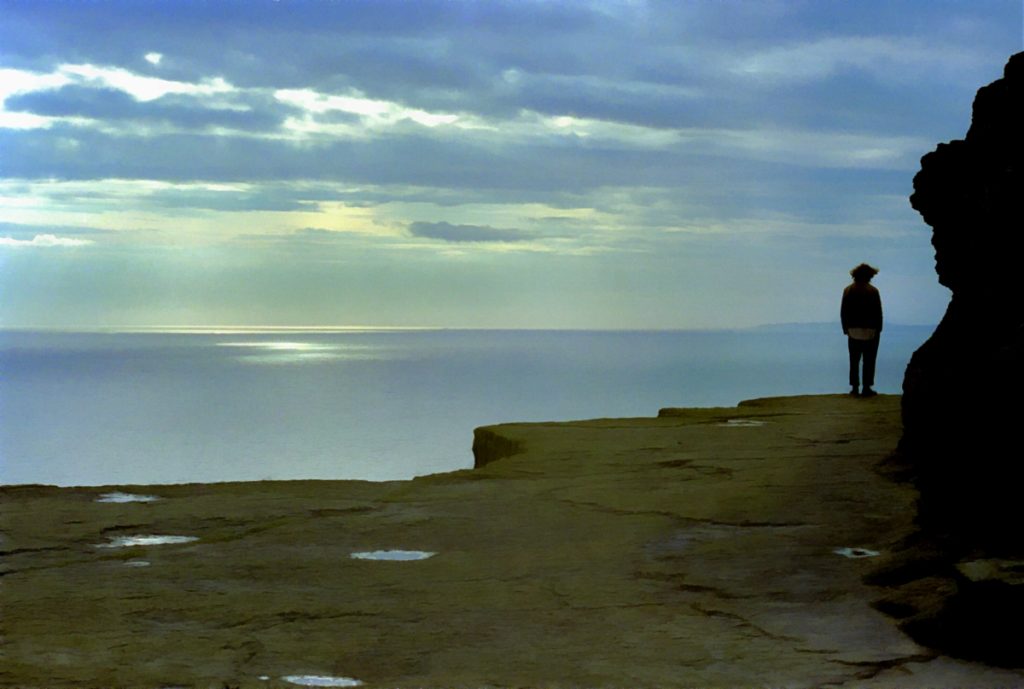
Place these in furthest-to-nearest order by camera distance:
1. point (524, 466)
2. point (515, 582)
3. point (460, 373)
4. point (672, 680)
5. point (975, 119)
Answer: point (460, 373) < point (524, 466) < point (975, 119) < point (515, 582) < point (672, 680)

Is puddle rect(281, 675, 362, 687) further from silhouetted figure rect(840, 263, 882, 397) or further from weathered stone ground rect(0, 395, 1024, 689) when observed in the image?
silhouetted figure rect(840, 263, 882, 397)

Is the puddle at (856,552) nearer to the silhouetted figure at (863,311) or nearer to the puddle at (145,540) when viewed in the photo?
the puddle at (145,540)

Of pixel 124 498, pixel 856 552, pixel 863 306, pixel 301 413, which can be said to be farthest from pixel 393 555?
pixel 301 413

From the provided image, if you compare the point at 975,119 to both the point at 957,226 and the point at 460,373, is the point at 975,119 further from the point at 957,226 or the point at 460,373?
the point at 460,373

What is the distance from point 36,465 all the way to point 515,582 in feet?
97.7

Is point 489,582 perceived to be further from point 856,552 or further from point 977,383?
point 977,383

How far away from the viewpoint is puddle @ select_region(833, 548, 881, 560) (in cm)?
599

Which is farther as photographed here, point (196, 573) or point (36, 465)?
point (36, 465)

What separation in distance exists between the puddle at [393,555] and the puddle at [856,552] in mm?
2079

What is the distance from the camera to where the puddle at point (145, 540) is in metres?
6.43

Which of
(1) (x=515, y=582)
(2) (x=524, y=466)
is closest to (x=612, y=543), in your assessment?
(1) (x=515, y=582)

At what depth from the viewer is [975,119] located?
683cm

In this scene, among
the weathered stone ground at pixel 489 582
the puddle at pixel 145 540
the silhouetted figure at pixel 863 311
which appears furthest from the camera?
the silhouetted figure at pixel 863 311

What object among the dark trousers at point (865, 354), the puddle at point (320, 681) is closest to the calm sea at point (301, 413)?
the dark trousers at point (865, 354)
